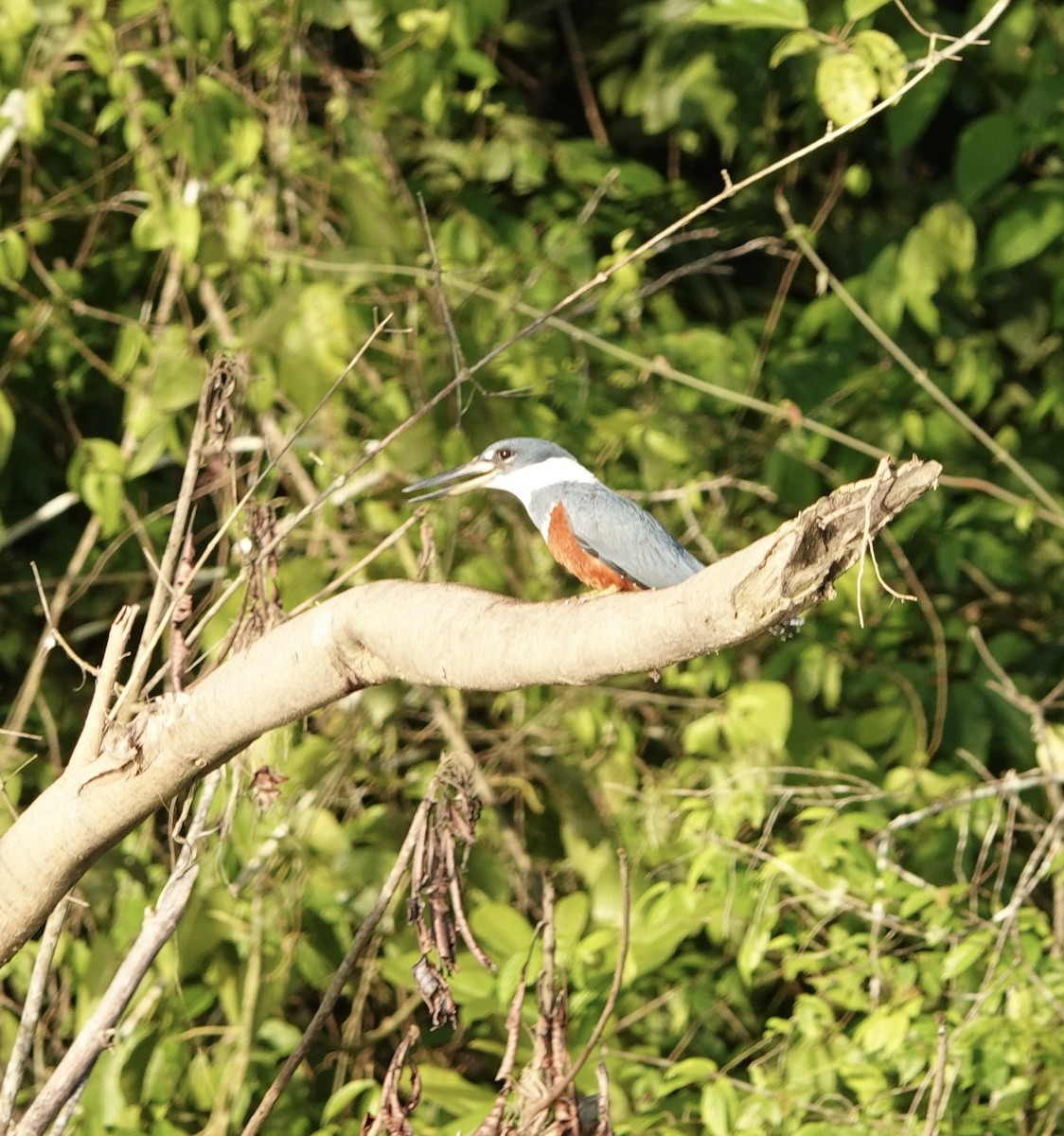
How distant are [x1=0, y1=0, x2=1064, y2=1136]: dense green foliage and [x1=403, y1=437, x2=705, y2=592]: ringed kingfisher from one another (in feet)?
0.57

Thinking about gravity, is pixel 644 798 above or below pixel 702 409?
below

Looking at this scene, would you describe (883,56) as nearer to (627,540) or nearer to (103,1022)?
(627,540)

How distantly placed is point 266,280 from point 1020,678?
2125mm

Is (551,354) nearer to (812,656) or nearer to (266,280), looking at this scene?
(266,280)

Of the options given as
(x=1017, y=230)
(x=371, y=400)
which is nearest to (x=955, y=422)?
(x=1017, y=230)

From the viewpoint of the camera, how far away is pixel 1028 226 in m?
3.66

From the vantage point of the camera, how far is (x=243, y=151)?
352cm

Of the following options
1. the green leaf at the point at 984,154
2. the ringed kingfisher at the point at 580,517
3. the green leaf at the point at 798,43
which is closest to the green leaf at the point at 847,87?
the green leaf at the point at 798,43

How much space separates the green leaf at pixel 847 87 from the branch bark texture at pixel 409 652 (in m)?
1.35

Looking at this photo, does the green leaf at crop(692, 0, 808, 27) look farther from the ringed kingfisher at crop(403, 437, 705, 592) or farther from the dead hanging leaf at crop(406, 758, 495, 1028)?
the dead hanging leaf at crop(406, 758, 495, 1028)

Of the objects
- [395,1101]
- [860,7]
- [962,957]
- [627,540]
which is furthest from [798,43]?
[395,1101]

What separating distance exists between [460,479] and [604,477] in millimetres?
663

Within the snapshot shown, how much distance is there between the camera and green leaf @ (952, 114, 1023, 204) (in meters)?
3.47

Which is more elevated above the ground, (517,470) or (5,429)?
(5,429)
